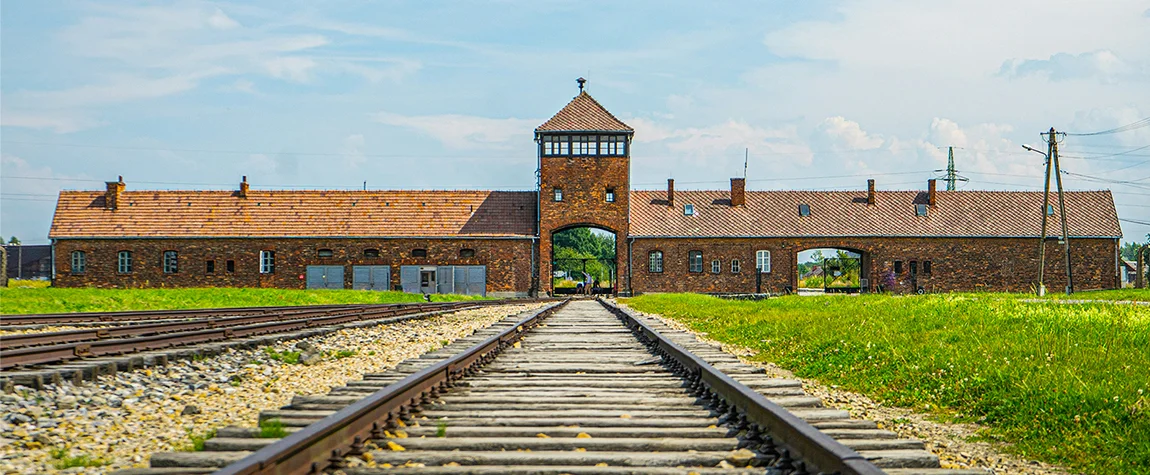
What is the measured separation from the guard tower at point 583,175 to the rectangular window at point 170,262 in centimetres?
1755

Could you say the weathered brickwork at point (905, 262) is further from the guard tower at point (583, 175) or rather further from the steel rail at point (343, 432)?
the steel rail at point (343, 432)

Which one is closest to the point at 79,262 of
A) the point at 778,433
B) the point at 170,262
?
the point at 170,262

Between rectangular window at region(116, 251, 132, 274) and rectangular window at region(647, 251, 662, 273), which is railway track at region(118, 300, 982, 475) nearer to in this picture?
rectangular window at region(647, 251, 662, 273)

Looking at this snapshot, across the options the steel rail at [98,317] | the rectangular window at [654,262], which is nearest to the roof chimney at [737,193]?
the rectangular window at [654,262]

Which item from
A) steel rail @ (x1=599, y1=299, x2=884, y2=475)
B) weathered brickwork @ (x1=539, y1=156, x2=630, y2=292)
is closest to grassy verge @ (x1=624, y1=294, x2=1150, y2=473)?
steel rail @ (x1=599, y1=299, x2=884, y2=475)

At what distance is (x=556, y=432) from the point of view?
217 inches

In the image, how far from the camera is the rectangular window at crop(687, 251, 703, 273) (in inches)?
1962

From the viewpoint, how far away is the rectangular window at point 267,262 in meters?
48.5

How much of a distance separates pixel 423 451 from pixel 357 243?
44427 mm

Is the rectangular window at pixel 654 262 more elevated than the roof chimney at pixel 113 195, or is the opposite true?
the roof chimney at pixel 113 195

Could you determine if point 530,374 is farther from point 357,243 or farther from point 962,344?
point 357,243

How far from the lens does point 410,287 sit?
4781 cm

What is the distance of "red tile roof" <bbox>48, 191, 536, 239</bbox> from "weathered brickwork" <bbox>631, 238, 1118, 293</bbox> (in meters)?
7.28

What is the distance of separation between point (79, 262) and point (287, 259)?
10245 millimetres
